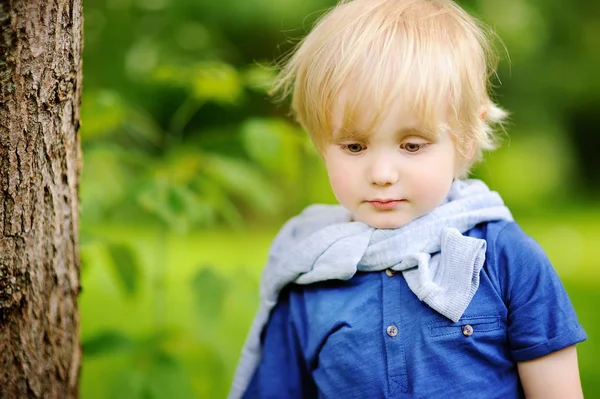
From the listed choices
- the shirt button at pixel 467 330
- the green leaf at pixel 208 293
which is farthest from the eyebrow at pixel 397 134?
the green leaf at pixel 208 293

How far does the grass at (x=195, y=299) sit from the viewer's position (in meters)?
2.26

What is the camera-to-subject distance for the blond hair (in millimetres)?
1421

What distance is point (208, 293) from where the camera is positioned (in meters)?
2.17

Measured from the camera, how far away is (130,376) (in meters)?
2.02

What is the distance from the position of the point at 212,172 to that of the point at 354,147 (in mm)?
872

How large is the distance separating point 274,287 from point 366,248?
11.3 inches

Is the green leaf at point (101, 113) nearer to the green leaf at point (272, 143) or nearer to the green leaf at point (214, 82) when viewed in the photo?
the green leaf at point (214, 82)

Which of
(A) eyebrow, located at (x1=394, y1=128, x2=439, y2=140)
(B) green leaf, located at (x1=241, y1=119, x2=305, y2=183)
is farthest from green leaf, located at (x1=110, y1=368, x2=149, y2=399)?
(A) eyebrow, located at (x1=394, y1=128, x2=439, y2=140)

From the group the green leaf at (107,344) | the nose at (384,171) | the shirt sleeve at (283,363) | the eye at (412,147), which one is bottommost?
the shirt sleeve at (283,363)

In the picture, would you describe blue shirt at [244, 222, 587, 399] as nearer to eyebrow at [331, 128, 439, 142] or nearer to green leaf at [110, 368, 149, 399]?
eyebrow at [331, 128, 439, 142]

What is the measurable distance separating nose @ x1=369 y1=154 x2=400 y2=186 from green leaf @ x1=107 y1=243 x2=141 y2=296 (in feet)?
3.10

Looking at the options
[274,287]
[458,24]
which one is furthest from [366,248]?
[458,24]

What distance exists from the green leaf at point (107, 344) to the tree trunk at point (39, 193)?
0.33 m

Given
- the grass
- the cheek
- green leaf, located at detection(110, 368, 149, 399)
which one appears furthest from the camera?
the grass
